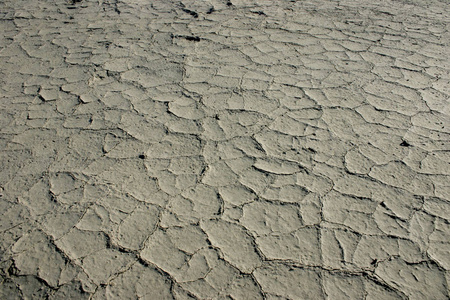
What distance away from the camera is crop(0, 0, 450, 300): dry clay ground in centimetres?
159

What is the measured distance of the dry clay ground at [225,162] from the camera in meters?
1.59

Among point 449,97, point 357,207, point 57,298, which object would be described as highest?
point 449,97

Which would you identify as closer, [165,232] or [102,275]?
[102,275]

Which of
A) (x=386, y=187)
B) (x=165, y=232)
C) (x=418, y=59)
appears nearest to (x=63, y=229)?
(x=165, y=232)

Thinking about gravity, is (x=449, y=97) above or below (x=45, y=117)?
above

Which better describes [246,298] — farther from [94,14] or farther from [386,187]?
[94,14]

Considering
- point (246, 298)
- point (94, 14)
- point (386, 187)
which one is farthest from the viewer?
point (94, 14)

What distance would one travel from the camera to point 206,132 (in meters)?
2.33

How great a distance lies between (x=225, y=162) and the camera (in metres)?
2.11

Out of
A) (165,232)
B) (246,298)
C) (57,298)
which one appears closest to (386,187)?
(246,298)

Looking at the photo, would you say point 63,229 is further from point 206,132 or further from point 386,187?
point 386,187

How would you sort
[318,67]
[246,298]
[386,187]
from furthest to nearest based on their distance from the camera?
[318,67] → [386,187] → [246,298]

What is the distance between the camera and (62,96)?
105 inches

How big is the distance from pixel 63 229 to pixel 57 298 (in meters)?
0.33
